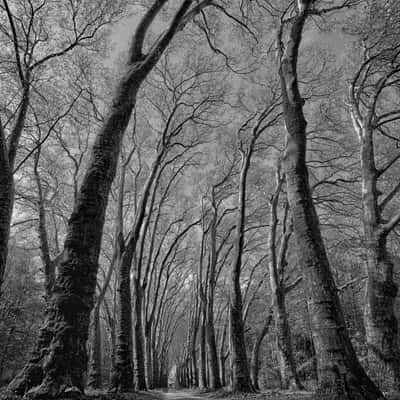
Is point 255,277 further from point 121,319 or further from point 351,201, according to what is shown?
point 121,319

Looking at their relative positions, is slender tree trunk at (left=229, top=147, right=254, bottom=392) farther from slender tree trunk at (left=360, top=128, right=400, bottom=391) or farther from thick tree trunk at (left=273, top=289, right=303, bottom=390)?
slender tree trunk at (left=360, top=128, right=400, bottom=391)

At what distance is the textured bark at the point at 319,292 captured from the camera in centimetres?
314

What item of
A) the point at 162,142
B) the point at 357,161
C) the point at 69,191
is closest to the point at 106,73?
the point at 162,142

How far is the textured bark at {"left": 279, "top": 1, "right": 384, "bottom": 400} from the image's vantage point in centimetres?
314

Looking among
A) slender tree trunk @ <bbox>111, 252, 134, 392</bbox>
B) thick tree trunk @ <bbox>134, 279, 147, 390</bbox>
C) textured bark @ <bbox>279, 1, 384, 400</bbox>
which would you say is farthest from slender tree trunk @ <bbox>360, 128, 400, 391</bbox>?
thick tree trunk @ <bbox>134, 279, 147, 390</bbox>

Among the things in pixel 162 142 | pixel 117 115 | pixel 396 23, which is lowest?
pixel 117 115

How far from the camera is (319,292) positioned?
12.1 ft

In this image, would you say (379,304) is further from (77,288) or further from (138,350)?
(138,350)

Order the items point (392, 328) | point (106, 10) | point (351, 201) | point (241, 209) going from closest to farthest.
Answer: point (392, 328)
point (106, 10)
point (241, 209)
point (351, 201)

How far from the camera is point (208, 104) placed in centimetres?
1208

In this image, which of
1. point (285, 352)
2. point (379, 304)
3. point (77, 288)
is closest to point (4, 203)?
point (77, 288)

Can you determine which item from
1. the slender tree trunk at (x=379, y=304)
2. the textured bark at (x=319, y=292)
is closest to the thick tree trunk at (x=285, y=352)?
the slender tree trunk at (x=379, y=304)

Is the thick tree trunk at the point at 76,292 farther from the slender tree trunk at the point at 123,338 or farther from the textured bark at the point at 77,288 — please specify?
the slender tree trunk at the point at 123,338

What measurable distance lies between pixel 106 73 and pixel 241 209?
742 centimetres
